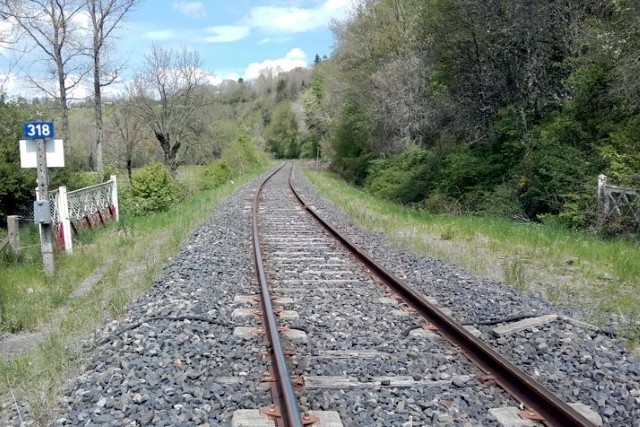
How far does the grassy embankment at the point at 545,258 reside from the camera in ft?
24.6

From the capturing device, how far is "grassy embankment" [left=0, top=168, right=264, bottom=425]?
4.96m

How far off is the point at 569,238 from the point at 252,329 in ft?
27.6

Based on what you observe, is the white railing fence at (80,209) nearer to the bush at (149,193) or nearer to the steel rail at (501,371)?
the bush at (149,193)

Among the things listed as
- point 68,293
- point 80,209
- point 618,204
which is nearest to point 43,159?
point 68,293

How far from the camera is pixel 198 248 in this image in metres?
11.1

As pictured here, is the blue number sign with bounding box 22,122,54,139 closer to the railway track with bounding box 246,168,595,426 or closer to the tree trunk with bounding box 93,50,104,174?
the railway track with bounding box 246,168,595,426

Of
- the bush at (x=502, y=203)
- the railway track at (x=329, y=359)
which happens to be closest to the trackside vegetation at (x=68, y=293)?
the railway track at (x=329, y=359)

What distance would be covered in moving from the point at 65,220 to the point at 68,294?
13.7 ft

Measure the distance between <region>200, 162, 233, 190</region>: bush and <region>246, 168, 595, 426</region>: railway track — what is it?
28.2 meters

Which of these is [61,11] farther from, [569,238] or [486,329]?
[486,329]

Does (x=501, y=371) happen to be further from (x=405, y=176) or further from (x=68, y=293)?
(x=405, y=176)

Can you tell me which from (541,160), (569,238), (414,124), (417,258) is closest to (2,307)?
(417,258)

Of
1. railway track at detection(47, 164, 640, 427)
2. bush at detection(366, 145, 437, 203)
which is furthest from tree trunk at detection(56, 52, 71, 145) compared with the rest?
railway track at detection(47, 164, 640, 427)

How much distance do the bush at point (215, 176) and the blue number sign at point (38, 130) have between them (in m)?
24.9
